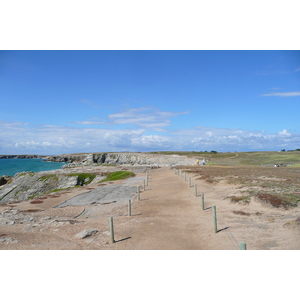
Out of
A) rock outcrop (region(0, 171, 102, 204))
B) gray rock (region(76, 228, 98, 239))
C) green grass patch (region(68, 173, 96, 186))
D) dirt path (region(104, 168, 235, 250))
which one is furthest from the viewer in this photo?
green grass patch (region(68, 173, 96, 186))

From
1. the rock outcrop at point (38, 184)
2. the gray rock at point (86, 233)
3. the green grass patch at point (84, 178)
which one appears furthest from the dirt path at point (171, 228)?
the green grass patch at point (84, 178)

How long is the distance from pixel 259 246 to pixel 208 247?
2.17 metres

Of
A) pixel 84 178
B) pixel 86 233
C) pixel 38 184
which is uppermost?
pixel 86 233

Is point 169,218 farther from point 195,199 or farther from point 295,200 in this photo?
point 295,200

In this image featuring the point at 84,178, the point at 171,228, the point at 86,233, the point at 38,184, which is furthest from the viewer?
the point at 84,178

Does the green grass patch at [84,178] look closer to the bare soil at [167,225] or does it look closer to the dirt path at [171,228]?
the bare soil at [167,225]

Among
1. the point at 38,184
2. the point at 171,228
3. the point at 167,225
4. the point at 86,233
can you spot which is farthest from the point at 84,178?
the point at 171,228

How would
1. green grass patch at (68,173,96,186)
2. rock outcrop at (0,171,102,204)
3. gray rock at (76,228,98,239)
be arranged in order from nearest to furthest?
gray rock at (76,228,98,239), rock outcrop at (0,171,102,204), green grass patch at (68,173,96,186)

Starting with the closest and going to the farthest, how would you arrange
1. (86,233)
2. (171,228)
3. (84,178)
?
(86,233) < (171,228) < (84,178)

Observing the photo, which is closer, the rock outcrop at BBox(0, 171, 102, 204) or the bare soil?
the bare soil

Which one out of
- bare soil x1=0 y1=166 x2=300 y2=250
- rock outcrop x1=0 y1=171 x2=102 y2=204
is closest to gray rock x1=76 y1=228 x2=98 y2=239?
bare soil x1=0 y1=166 x2=300 y2=250

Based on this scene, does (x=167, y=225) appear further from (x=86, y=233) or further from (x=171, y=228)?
(x=86, y=233)

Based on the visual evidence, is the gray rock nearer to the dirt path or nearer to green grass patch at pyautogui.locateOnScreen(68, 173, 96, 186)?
the dirt path

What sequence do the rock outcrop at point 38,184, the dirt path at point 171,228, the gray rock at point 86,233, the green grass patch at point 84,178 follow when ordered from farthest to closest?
the green grass patch at point 84,178, the rock outcrop at point 38,184, the gray rock at point 86,233, the dirt path at point 171,228
